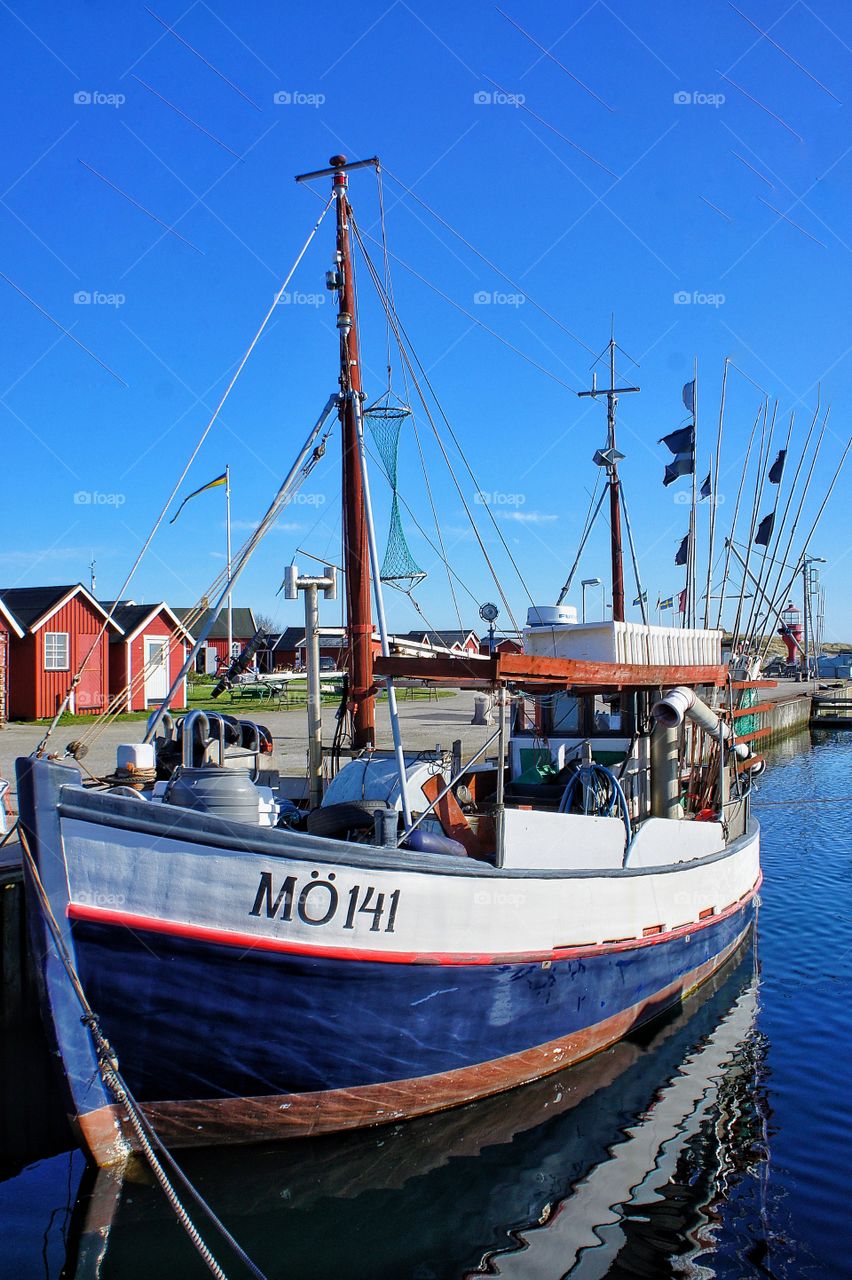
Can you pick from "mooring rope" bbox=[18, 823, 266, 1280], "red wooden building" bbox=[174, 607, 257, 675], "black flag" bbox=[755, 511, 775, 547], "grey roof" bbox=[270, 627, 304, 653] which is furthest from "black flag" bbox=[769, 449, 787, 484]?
"grey roof" bbox=[270, 627, 304, 653]

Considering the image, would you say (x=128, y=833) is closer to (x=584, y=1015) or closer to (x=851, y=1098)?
(x=584, y=1015)

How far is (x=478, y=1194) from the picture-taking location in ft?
23.4

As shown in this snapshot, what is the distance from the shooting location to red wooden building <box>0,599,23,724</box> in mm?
30234

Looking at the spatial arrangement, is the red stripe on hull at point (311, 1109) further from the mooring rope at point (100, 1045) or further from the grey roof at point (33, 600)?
the grey roof at point (33, 600)

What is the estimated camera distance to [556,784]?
11312mm

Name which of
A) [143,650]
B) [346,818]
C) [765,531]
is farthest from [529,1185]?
[143,650]

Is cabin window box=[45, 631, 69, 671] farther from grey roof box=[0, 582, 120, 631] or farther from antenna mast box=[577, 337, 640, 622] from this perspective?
antenna mast box=[577, 337, 640, 622]

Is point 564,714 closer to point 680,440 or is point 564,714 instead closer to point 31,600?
point 680,440

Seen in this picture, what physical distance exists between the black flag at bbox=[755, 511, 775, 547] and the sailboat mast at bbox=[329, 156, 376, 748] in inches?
336

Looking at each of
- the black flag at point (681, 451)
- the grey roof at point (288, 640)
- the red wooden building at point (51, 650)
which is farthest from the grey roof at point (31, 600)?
the grey roof at point (288, 640)

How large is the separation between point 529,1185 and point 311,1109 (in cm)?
182

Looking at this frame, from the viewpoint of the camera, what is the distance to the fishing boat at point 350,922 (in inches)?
253

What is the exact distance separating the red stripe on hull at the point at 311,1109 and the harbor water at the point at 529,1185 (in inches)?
5.7

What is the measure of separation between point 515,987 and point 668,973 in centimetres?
312
